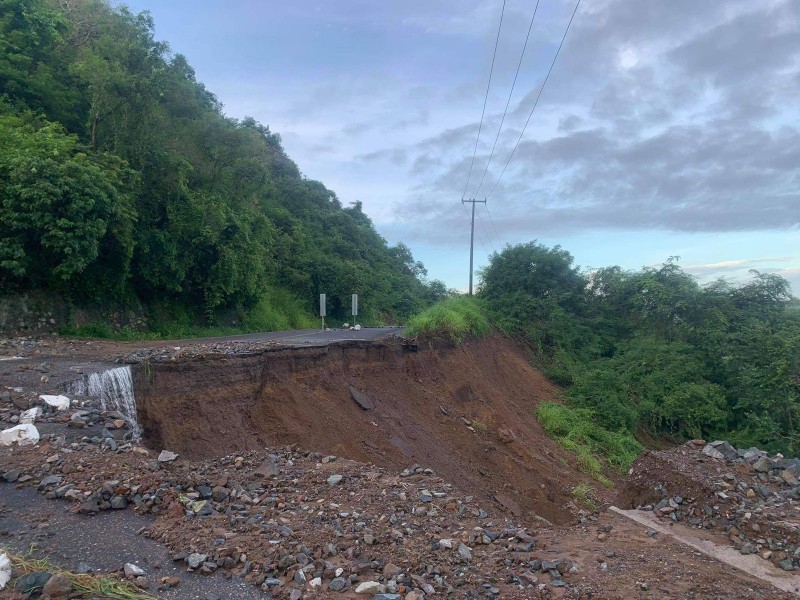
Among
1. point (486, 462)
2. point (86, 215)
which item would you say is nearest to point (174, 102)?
point (86, 215)

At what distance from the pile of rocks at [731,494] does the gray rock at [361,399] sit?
6.34 meters

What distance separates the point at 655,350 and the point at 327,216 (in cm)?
2922

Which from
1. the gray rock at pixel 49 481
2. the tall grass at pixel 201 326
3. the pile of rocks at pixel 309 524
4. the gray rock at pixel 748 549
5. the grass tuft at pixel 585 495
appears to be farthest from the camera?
the tall grass at pixel 201 326

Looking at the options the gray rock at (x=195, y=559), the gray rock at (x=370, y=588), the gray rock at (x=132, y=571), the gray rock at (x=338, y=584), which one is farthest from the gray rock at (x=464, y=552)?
the gray rock at (x=132, y=571)

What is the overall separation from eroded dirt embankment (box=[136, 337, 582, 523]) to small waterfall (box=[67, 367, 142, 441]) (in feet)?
0.88

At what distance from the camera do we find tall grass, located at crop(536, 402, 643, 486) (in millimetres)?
14773

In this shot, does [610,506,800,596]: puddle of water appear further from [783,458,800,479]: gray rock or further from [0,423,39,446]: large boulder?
[0,423,39,446]: large boulder

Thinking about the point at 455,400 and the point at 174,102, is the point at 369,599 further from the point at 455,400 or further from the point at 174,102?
the point at 174,102

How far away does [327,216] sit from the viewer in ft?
143

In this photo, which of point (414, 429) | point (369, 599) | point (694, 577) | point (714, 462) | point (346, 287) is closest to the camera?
point (369, 599)

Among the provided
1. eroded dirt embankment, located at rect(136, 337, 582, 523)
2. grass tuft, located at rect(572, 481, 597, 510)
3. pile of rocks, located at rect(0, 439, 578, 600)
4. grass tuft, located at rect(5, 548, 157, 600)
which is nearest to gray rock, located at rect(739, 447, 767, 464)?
pile of rocks, located at rect(0, 439, 578, 600)

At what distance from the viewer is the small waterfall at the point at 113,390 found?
318 inches

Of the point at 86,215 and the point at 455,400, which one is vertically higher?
the point at 86,215

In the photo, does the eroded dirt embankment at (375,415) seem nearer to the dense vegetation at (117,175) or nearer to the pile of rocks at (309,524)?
the pile of rocks at (309,524)
